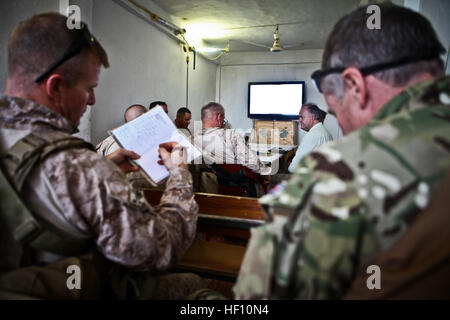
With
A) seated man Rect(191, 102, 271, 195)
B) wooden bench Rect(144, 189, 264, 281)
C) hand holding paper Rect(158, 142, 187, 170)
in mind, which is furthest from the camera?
seated man Rect(191, 102, 271, 195)

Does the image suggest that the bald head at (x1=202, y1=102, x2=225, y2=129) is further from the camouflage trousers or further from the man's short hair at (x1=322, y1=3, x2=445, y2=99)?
the man's short hair at (x1=322, y1=3, x2=445, y2=99)

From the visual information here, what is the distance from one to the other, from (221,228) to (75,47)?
930 millimetres

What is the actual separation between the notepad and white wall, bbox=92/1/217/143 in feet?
7.42

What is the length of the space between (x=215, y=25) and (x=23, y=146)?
195 inches

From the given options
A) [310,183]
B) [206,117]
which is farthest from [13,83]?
[206,117]

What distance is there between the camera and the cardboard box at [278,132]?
6.32 metres

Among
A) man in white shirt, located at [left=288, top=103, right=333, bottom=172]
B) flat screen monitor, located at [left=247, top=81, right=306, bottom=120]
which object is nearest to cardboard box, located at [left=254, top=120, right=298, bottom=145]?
flat screen monitor, located at [left=247, top=81, right=306, bottom=120]

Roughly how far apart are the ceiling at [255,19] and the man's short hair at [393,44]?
3623 mm

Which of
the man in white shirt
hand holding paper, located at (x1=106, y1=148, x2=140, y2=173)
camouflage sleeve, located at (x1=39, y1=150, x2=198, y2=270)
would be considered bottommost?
camouflage sleeve, located at (x1=39, y1=150, x2=198, y2=270)

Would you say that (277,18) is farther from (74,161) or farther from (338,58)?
(74,161)

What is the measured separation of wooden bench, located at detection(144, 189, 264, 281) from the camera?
1.15m

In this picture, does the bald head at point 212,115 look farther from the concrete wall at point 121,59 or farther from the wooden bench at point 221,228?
the wooden bench at point 221,228

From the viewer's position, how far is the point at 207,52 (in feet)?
20.0

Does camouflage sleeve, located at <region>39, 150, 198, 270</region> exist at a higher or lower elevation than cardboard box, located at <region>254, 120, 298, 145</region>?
lower
